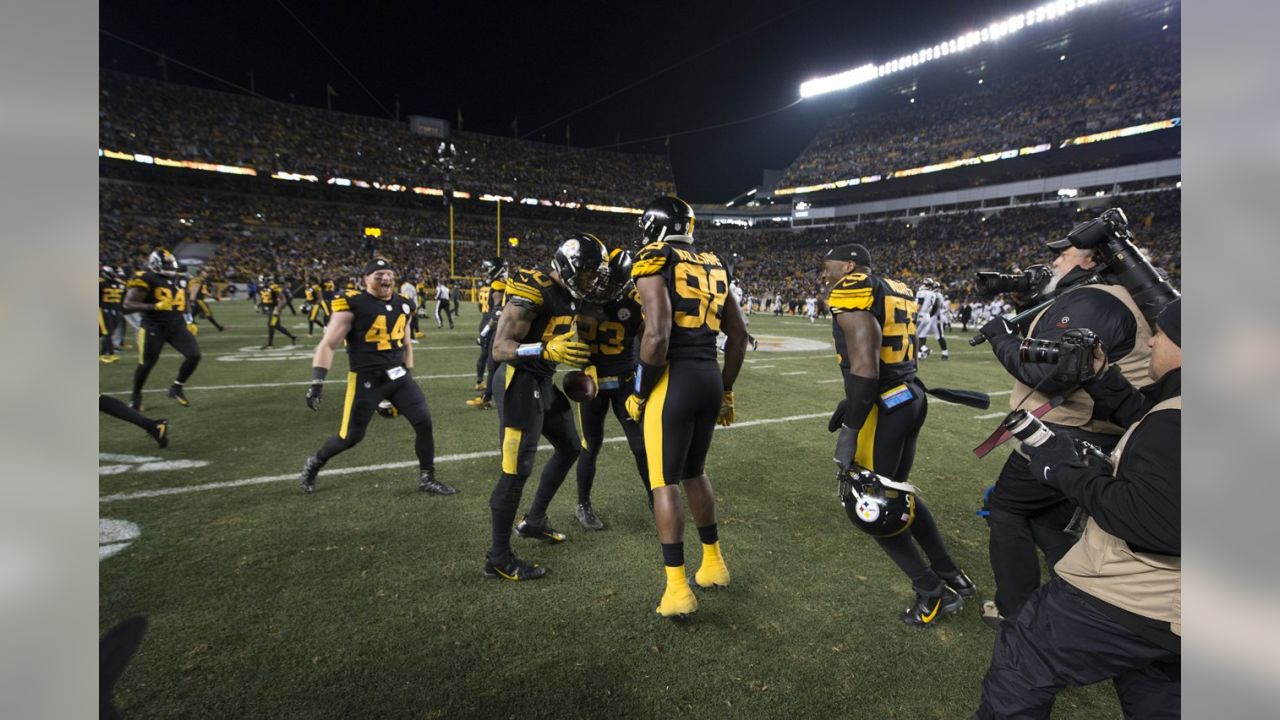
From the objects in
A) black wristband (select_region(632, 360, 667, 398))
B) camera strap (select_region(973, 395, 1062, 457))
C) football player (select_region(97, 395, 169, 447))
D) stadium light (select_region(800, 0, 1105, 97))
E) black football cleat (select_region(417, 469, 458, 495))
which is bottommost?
black football cleat (select_region(417, 469, 458, 495))

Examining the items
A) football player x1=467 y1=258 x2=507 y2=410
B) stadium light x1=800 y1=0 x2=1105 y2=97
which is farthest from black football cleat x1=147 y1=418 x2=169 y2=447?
stadium light x1=800 y1=0 x2=1105 y2=97

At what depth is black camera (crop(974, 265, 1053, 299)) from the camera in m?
3.19

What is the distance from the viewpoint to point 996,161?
135 feet

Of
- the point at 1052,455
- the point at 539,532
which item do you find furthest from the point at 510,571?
the point at 1052,455

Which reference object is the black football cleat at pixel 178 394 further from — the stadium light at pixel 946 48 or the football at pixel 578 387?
the stadium light at pixel 946 48

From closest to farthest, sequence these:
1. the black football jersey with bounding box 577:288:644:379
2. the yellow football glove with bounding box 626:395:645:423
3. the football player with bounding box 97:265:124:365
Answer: the yellow football glove with bounding box 626:395:645:423
the black football jersey with bounding box 577:288:644:379
the football player with bounding box 97:265:124:365

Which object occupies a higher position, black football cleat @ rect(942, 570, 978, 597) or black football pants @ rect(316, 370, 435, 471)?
black football pants @ rect(316, 370, 435, 471)

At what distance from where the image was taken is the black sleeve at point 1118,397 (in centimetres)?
267

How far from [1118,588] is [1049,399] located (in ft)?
4.42

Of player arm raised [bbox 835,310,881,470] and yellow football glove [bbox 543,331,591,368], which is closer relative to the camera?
player arm raised [bbox 835,310,881,470]

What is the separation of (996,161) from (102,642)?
50.2m

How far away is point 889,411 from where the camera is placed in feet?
11.0

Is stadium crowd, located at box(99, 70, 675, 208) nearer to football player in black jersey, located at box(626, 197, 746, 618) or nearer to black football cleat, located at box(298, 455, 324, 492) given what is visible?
black football cleat, located at box(298, 455, 324, 492)

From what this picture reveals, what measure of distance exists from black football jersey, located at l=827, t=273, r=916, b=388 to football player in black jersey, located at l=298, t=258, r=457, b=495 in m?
3.53
